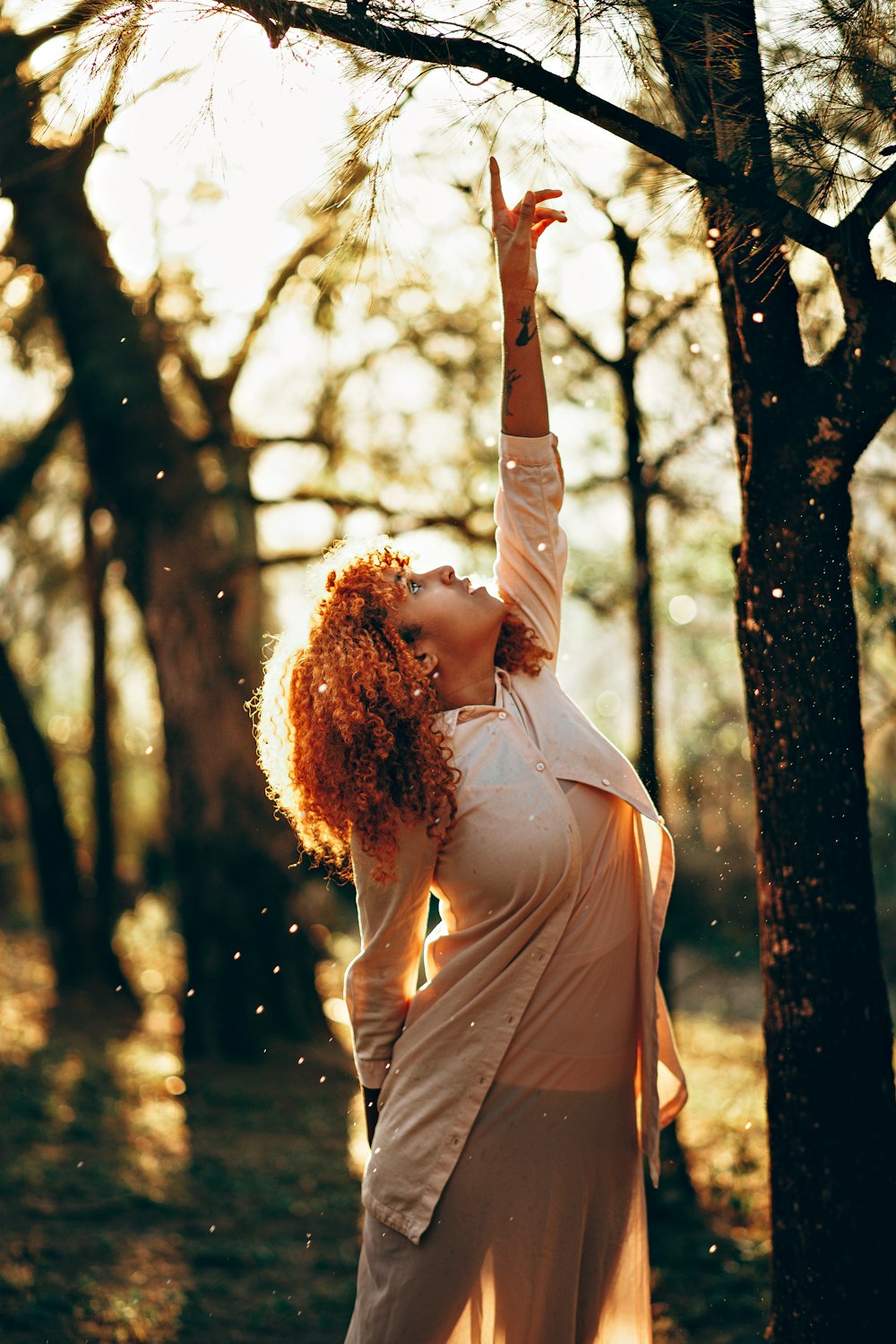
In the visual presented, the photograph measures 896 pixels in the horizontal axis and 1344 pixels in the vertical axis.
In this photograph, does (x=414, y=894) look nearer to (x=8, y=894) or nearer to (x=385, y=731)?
(x=385, y=731)

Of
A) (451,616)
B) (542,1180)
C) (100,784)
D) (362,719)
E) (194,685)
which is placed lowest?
(542,1180)

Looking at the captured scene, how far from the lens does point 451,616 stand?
7.53ft

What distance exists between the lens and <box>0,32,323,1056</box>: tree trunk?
712 centimetres

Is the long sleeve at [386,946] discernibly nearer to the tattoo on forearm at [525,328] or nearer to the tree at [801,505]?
the tree at [801,505]

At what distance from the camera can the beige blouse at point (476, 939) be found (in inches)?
83.9

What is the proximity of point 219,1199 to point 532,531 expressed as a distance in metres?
3.76

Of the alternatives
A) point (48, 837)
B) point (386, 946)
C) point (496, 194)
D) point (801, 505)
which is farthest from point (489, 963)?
point (48, 837)

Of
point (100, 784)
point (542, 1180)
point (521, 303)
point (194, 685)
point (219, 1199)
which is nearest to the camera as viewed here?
point (542, 1180)

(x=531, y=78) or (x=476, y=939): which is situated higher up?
(x=531, y=78)

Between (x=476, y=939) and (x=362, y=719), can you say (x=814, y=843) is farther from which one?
(x=362, y=719)

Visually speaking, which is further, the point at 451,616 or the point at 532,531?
the point at 532,531

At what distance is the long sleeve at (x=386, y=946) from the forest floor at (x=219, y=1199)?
0.52m

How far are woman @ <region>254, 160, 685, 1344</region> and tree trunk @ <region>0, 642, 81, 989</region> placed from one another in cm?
770

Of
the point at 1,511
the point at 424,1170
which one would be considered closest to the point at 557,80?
the point at 424,1170
